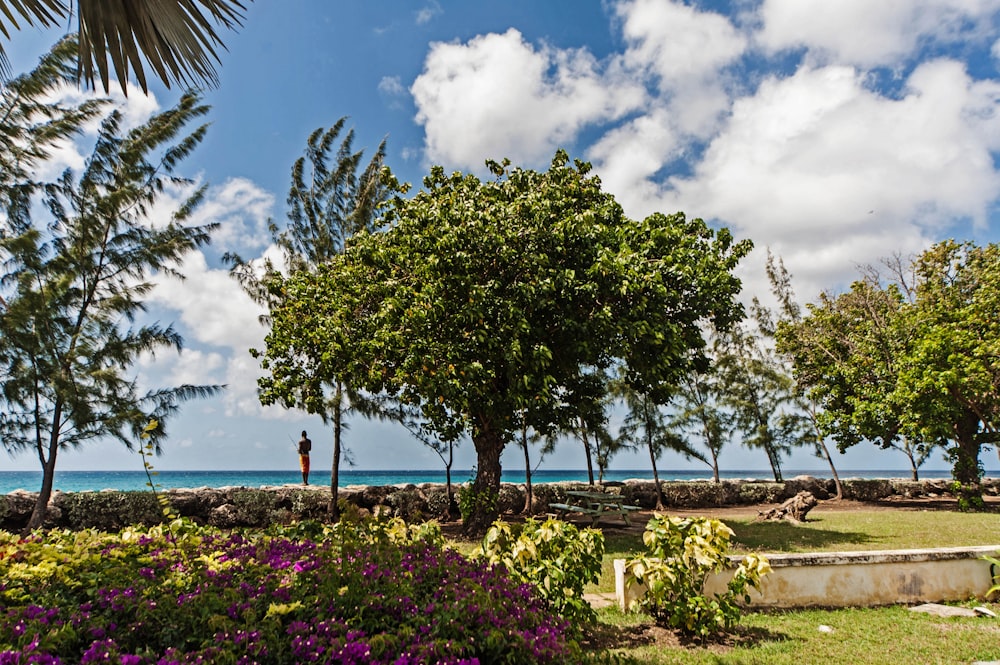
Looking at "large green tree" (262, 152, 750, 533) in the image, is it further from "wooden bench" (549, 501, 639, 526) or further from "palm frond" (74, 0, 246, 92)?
"palm frond" (74, 0, 246, 92)

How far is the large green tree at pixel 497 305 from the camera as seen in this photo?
10219 mm

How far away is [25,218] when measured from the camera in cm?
1133

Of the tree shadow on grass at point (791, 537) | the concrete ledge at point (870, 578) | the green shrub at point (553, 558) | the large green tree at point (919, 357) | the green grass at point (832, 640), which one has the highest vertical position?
the large green tree at point (919, 357)

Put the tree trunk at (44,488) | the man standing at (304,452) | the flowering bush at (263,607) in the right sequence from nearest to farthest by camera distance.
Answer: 1. the flowering bush at (263,607)
2. the tree trunk at (44,488)
3. the man standing at (304,452)

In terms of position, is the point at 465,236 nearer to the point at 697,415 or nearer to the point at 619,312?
the point at 619,312

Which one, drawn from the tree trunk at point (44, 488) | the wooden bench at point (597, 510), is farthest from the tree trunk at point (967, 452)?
the tree trunk at point (44, 488)

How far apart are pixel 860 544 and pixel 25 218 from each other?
1724cm

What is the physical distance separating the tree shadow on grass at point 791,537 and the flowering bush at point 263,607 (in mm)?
8177

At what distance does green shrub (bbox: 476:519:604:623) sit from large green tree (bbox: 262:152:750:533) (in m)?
4.80

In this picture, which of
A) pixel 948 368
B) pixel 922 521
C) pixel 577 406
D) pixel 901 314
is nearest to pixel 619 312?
pixel 577 406

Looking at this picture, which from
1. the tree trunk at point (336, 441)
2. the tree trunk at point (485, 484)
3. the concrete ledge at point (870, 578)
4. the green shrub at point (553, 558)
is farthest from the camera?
the tree trunk at point (336, 441)

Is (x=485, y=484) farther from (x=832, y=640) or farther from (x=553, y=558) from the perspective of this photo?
(x=832, y=640)

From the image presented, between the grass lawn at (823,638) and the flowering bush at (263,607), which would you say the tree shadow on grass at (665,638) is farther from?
the flowering bush at (263,607)

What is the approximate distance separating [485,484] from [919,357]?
13.1m
